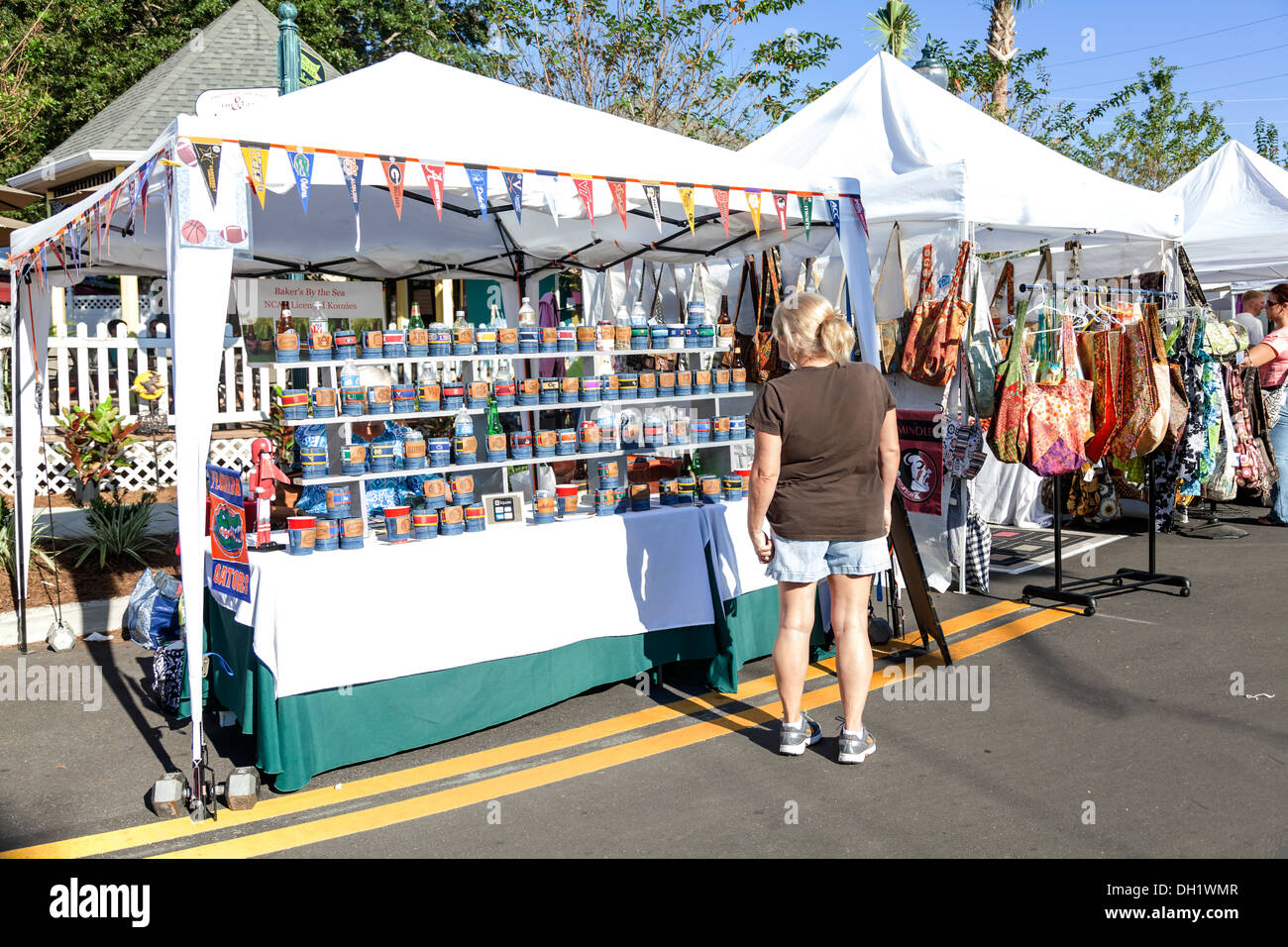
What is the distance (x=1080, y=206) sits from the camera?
275 inches

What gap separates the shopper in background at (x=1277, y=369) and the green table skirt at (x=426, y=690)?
550 centimetres

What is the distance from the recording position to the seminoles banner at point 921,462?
6.75 m

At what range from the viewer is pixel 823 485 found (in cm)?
413

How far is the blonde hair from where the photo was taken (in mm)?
4121

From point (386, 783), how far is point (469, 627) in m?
0.75

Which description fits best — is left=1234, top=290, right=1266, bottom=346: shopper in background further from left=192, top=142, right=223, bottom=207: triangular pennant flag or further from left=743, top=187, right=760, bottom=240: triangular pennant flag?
left=192, top=142, right=223, bottom=207: triangular pennant flag

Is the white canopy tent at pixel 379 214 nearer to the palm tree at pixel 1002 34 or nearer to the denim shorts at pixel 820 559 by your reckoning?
the denim shorts at pixel 820 559

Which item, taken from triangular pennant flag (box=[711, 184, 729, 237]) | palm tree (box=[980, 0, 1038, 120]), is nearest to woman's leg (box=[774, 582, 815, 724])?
triangular pennant flag (box=[711, 184, 729, 237])

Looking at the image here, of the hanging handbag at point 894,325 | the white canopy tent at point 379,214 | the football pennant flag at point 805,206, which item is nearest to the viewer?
the white canopy tent at point 379,214

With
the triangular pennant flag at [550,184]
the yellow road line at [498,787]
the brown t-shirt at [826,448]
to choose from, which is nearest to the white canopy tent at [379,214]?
the triangular pennant flag at [550,184]

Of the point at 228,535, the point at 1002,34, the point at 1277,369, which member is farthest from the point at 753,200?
the point at 1002,34

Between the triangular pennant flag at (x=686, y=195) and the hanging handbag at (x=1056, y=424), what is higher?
the triangular pennant flag at (x=686, y=195)

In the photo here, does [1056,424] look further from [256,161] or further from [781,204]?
[256,161]

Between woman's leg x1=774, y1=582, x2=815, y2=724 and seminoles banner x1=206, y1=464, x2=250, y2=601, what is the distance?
7.47 feet
